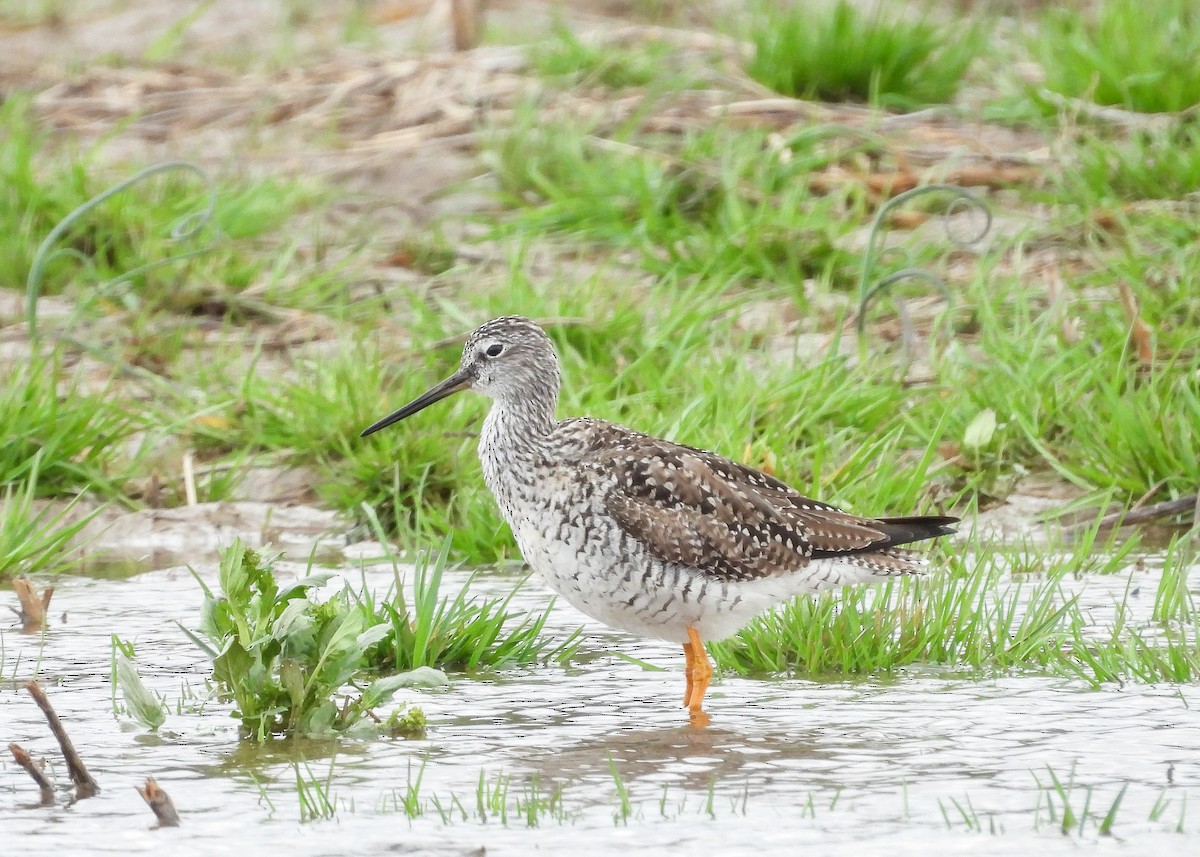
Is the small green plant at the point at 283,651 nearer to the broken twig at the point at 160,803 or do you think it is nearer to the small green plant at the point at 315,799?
the small green plant at the point at 315,799

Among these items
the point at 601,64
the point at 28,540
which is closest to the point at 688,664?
the point at 28,540

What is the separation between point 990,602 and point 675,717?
157cm

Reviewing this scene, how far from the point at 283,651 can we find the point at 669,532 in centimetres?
134

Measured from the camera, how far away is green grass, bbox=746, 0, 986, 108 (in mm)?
11836

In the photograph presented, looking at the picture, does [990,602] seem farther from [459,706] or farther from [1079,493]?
[459,706]

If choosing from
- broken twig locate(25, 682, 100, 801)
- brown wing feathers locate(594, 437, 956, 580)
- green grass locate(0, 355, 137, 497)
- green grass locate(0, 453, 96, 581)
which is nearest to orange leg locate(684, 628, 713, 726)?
brown wing feathers locate(594, 437, 956, 580)

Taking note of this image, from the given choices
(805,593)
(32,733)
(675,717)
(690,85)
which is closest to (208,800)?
(32,733)

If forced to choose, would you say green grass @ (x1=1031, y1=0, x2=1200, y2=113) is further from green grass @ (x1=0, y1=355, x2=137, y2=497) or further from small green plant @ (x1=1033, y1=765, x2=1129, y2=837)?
small green plant @ (x1=1033, y1=765, x2=1129, y2=837)

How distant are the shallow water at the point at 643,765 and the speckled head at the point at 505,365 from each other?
1021 mm

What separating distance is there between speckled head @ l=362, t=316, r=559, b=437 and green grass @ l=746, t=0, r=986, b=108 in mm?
5449

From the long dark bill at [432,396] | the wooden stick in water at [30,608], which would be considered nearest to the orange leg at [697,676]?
the long dark bill at [432,396]

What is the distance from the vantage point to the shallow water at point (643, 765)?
4488 millimetres

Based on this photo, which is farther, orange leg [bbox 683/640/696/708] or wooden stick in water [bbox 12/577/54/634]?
wooden stick in water [bbox 12/577/54/634]

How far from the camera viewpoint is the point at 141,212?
33.3ft
